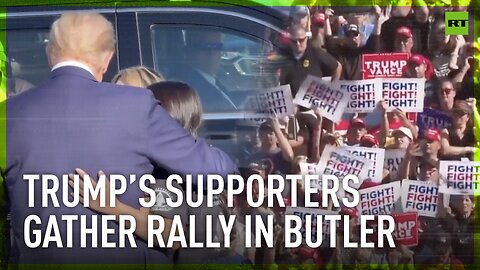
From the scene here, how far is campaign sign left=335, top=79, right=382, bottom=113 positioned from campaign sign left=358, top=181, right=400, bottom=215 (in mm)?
290

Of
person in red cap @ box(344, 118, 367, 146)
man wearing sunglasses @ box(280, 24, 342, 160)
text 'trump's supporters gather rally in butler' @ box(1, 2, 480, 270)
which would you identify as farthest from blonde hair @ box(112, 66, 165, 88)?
person in red cap @ box(344, 118, 367, 146)

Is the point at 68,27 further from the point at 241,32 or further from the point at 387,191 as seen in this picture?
the point at 387,191

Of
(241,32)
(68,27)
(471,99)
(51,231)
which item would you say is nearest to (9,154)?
(51,231)

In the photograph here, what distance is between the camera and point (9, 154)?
8.73 feet

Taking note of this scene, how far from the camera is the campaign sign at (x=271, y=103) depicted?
2.70 meters

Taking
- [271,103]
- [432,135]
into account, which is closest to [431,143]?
[432,135]

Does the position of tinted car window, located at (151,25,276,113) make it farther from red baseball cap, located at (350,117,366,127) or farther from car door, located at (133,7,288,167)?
red baseball cap, located at (350,117,366,127)

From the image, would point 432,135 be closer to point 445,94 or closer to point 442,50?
point 445,94

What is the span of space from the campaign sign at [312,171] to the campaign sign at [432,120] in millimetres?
414

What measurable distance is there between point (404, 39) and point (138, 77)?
38.5 inches

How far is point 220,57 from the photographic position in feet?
8.96

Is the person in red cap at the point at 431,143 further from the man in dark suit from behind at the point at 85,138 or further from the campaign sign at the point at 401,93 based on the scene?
the man in dark suit from behind at the point at 85,138

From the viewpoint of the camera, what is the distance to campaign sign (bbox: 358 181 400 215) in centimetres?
275

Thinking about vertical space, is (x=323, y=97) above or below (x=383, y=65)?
below
